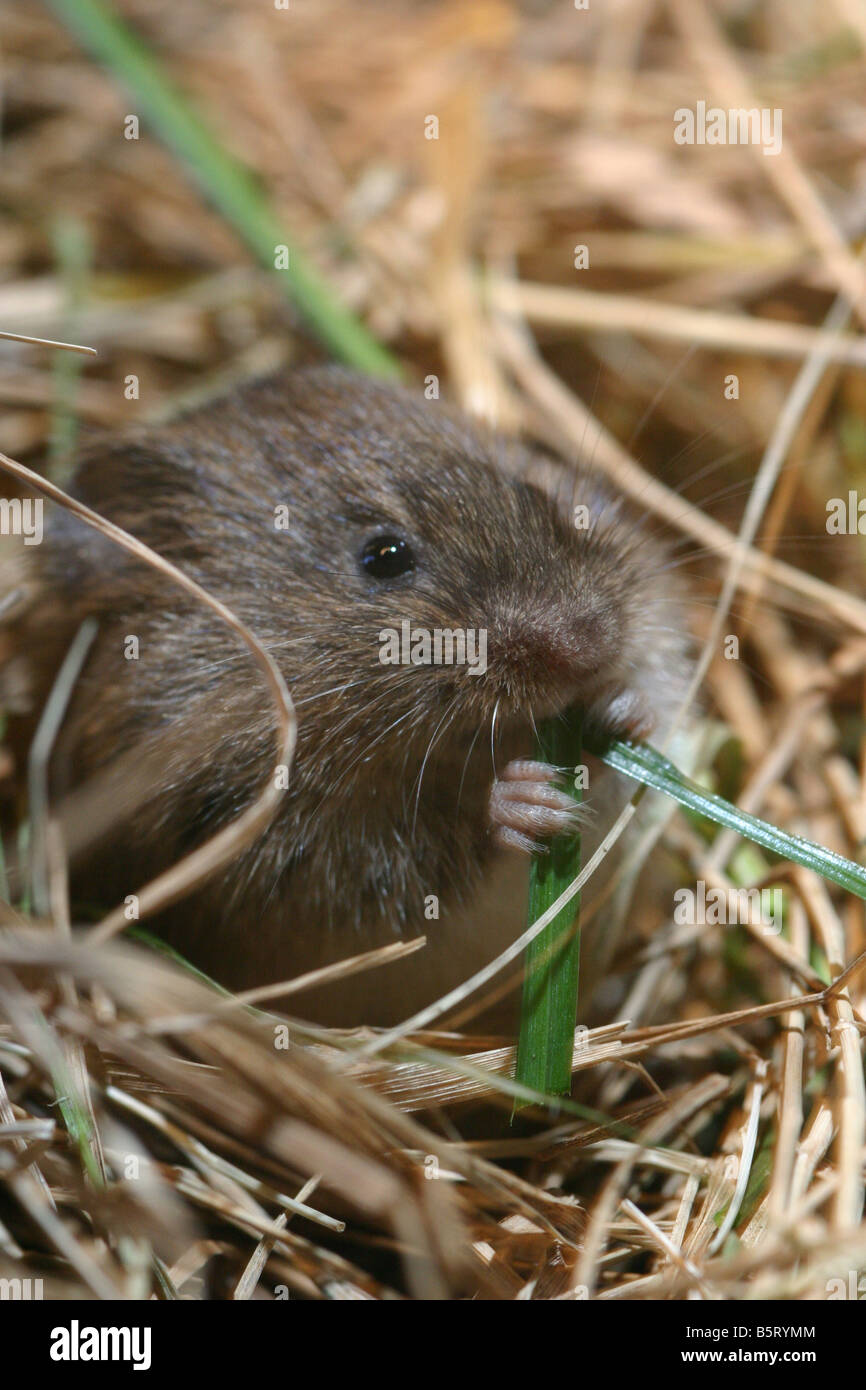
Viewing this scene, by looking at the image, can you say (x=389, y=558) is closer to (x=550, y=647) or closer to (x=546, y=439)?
(x=550, y=647)

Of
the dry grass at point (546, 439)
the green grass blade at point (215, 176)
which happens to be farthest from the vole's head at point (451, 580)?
the green grass blade at point (215, 176)

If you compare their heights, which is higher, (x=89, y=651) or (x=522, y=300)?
(x=522, y=300)

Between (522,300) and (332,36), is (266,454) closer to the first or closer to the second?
(522,300)

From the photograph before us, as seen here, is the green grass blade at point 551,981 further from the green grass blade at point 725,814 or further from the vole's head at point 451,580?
the vole's head at point 451,580

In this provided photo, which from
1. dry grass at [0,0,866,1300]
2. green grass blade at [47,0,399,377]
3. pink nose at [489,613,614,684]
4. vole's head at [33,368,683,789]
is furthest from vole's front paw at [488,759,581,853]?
green grass blade at [47,0,399,377]

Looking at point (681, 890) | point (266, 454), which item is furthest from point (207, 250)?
point (681, 890)
